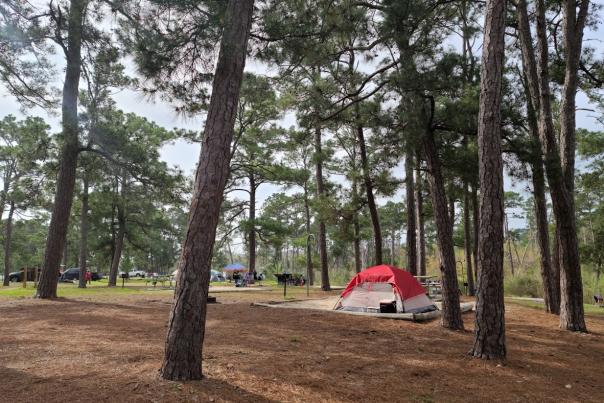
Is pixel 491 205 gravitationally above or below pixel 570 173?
below

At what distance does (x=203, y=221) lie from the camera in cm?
413

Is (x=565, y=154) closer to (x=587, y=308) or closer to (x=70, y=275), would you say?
(x=587, y=308)

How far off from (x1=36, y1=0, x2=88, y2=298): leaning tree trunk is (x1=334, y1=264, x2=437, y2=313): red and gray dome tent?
25.9ft

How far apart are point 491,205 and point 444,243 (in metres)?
2.24

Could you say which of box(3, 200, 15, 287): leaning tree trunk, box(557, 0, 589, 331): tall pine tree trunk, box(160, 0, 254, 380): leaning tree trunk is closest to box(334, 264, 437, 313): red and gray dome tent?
box(557, 0, 589, 331): tall pine tree trunk

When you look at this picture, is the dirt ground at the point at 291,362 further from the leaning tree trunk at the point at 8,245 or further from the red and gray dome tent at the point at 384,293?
the leaning tree trunk at the point at 8,245

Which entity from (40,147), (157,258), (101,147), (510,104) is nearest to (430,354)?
(510,104)

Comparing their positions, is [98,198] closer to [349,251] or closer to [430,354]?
[430,354]

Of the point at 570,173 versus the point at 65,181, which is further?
the point at 65,181

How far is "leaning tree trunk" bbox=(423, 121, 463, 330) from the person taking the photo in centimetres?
787

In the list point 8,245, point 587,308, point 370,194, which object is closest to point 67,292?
point 370,194

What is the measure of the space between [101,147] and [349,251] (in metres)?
40.9

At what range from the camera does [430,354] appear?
597cm

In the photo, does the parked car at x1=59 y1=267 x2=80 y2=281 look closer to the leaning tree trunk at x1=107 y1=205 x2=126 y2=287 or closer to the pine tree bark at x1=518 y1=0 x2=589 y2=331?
the leaning tree trunk at x1=107 y1=205 x2=126 y2=287
